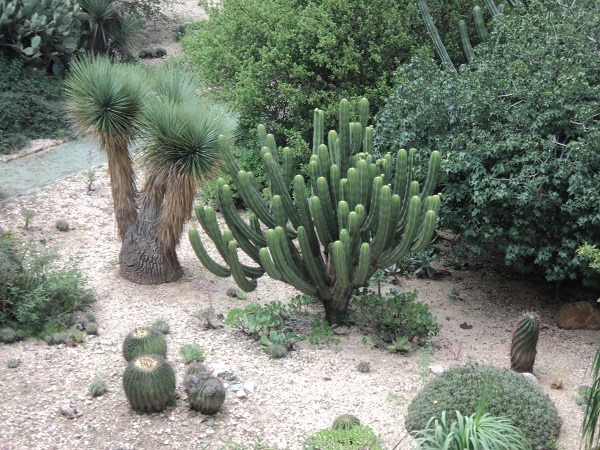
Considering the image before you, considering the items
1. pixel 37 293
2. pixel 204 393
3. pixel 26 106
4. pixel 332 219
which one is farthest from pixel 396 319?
pixel 26 106

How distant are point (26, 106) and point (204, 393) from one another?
7.82m

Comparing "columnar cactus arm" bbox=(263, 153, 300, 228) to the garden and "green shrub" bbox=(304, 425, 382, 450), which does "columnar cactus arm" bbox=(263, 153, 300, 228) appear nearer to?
the garden

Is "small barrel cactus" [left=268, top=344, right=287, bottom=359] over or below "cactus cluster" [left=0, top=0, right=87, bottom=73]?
below

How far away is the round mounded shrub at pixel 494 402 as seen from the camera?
583cm

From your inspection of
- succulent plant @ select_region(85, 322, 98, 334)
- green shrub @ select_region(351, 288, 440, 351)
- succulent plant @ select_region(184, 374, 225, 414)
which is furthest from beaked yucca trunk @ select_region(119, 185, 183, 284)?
succulent plant @ select_region(184, 374, 225, 414)

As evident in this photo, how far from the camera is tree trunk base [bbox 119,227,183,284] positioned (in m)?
8.37

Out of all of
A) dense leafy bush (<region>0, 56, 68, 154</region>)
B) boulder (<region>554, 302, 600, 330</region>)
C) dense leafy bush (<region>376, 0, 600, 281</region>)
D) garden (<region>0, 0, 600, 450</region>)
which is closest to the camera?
garden (<region>0, 0, 600, 450</region>)

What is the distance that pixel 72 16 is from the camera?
13125 mm

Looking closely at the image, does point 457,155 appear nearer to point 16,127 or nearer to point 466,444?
point 466,444

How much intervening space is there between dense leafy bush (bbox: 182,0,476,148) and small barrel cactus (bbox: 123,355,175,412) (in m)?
5.38

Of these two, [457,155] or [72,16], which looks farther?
[72,16]

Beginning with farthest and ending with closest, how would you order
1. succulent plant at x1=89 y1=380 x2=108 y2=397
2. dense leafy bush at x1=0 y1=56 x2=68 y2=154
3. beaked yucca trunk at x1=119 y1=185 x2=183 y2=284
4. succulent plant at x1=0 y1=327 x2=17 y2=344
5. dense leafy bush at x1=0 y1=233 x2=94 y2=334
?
dense leafy bush at x1=0 y1=56 x2=68 y2=154
beaked yucca trunk at x1=119 y1=185 x2=183 y2=284
dense leafy bush at x1=0 y1=233 x2=94 y2=334
succulent plant at x1=0 y1=327 x2=17 y2=344
succulent plant at x1=89 y1=380 x2=108 y2=397

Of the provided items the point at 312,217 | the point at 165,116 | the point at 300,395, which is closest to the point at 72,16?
the point at 165,116

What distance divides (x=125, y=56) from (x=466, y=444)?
11953 millimetres
